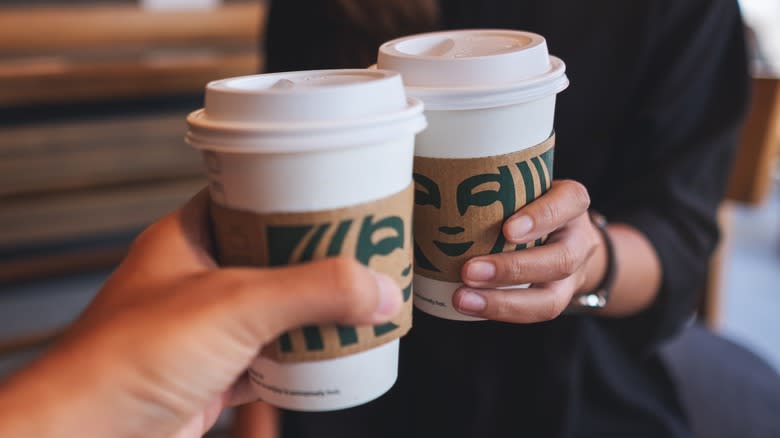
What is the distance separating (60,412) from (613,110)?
0.99 m

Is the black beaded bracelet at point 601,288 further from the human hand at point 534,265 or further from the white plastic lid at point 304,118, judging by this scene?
the white plastic lid at point 304,118

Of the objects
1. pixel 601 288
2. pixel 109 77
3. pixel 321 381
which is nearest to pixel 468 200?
pixel 321 381

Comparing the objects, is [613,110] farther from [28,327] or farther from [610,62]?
[28,327]

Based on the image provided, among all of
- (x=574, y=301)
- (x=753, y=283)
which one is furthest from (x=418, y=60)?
(x=753, y=283)

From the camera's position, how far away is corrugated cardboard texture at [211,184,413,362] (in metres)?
0.50

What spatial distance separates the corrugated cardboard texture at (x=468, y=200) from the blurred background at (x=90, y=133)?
5.35 ft

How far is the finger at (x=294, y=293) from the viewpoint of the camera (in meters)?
0.46

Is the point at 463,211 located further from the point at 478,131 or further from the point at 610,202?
the point at 610,202

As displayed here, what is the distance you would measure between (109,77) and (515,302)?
183cm

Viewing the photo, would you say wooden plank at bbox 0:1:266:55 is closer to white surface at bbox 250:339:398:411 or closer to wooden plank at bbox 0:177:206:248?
wooden plank at bbox 0:177:206:248

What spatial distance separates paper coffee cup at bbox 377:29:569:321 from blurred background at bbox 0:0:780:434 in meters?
1.63

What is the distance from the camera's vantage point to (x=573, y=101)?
1.10 m


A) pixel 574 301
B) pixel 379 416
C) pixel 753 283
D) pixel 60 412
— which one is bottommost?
pixel 753 283

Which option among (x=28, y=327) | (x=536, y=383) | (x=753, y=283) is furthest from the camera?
(x=753, y=283)
